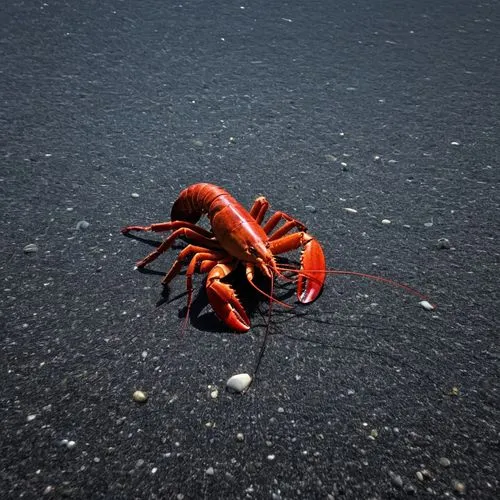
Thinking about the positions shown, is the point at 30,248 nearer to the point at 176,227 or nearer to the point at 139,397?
the point at 176,227

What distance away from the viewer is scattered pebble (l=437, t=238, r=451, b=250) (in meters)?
3.61

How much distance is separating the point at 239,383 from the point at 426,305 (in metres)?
1.38

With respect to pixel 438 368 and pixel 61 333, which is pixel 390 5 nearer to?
pixel 438 368

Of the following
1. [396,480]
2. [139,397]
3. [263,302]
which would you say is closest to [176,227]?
[263,302]

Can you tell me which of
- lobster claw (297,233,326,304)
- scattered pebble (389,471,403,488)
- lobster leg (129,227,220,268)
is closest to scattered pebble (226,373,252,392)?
lobster claw (297,233,326,304)

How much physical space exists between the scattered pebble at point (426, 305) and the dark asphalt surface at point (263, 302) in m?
0.05

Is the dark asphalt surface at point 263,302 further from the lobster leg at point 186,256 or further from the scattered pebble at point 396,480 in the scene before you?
the lobster leg at point 186,256

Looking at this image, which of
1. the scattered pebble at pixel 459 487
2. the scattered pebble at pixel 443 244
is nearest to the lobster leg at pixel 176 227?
the scattered pebble at pixel 443 244

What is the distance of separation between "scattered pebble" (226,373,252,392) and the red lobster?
0.33m

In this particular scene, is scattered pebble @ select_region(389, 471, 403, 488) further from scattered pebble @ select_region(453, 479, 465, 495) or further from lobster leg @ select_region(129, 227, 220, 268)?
lobster leg @ select_region(129, 227, 220, 268)

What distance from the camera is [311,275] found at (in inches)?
122

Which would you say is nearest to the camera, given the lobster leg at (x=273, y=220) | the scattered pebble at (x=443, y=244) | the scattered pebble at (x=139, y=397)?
the scattered pebble at (x=139, y=397)

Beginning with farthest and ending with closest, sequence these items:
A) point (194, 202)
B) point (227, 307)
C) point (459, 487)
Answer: point (194, 202) < point (227, 307) < point (459, 487)

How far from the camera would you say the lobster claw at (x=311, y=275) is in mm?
3072
